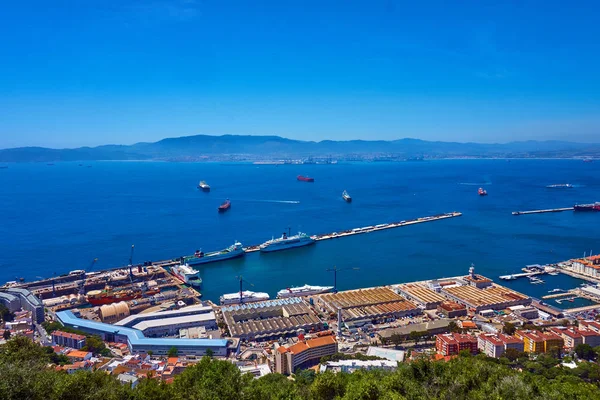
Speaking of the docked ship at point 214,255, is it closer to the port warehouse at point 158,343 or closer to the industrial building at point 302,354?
the port warehouse at point 158,343

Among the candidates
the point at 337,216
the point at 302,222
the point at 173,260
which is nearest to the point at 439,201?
the point at 337,216

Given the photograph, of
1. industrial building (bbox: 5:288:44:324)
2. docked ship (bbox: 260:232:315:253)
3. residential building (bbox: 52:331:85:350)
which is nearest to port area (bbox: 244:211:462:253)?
docked ship (bbox: 260:232:315:253)

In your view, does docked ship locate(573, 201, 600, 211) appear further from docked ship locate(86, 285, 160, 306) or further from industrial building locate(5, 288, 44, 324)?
industrial building locate(5, 288, 44, 324)

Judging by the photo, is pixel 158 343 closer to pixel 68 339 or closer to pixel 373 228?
pixel 68 339

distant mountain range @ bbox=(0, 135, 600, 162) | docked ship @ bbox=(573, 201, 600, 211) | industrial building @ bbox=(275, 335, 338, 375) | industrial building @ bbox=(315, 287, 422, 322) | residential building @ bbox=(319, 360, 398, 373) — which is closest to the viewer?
residential building @ bbox=(319, 360, 398, 373)

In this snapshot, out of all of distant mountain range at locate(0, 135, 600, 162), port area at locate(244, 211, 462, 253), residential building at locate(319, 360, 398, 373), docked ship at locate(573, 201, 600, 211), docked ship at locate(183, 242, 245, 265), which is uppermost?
distant mountain range at locate(0, 135, 600, 162)

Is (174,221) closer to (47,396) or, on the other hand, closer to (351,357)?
(351,357)
